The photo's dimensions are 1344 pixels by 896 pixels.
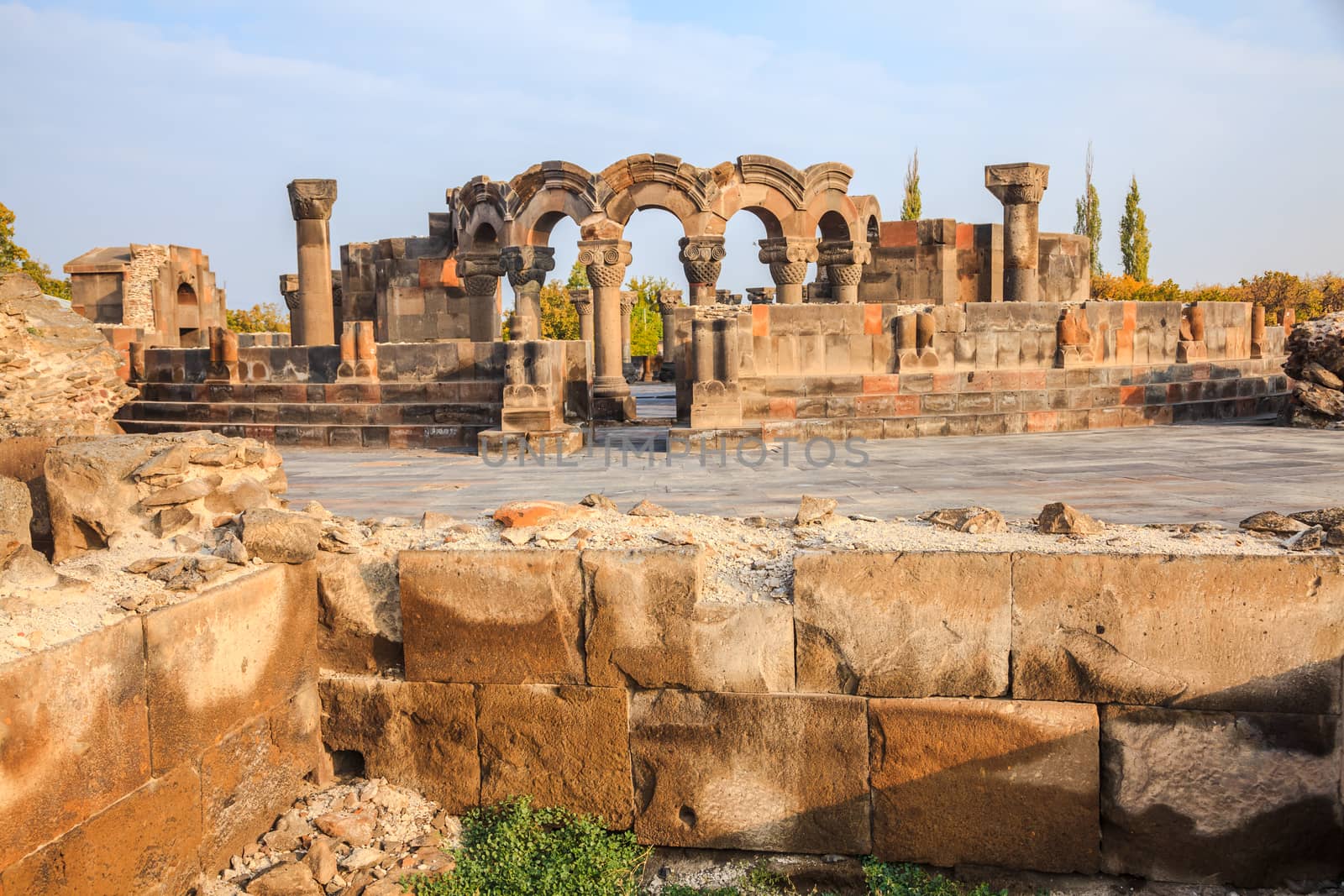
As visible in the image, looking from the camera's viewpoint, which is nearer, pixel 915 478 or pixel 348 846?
pixel 348 846

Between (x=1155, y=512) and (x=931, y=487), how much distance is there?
4.84 ft

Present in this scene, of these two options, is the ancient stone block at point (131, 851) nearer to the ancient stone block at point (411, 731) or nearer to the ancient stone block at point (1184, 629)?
the ancient stone block at point (411, 731)

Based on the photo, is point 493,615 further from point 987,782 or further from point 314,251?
point 314,251

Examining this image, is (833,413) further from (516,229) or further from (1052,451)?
(516,229)

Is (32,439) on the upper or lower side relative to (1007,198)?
lower

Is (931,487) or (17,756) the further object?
(931,487)

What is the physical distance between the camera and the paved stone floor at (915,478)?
558 cm

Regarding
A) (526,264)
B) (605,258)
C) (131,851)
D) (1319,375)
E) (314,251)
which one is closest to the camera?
(131,851)

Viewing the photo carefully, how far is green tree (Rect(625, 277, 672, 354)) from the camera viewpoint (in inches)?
1601

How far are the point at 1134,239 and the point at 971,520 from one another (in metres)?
44.1

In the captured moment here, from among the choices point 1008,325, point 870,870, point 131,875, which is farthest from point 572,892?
point 1008,325

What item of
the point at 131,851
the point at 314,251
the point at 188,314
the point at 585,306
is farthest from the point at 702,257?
the point at 188,314

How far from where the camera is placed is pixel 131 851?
3.45 meters

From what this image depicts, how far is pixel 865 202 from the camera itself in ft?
52.4
